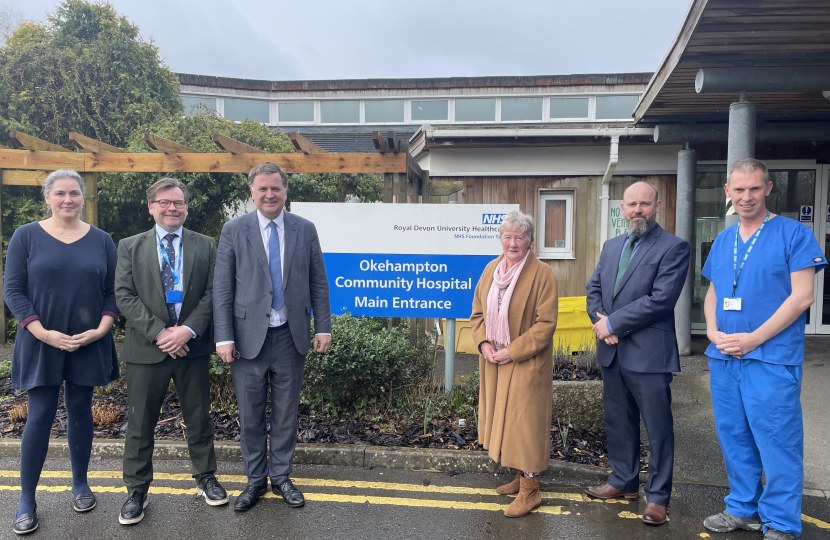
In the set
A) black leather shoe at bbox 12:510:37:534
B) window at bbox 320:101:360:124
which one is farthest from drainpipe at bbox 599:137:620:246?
window at bbox 320:101:360:124

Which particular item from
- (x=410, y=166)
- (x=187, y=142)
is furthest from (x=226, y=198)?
(x=410, y=166)

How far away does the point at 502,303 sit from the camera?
11.5ft

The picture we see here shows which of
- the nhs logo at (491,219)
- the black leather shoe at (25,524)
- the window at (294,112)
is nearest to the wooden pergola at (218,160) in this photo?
the nhs logo at (491,219)

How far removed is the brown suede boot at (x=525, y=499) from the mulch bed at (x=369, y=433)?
78cm

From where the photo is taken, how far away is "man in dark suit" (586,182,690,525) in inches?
132

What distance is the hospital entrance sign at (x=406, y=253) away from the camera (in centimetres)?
504

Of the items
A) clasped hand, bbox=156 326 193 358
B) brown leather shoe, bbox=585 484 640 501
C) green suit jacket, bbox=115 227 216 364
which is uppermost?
green suit jacket, bbox=115 227 216 364

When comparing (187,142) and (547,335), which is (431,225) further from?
(187,142)

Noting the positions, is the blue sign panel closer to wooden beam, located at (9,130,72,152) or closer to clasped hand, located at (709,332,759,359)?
clasped hand, located at (709,332,759,359)

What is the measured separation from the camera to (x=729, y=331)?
3244mm

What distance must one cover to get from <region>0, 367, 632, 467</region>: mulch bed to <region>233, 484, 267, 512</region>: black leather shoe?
0.83m

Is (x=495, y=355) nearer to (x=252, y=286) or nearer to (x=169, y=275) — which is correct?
(x=252, y=286)

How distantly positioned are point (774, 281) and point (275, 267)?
9.33 ft

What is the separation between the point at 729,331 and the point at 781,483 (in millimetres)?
826
